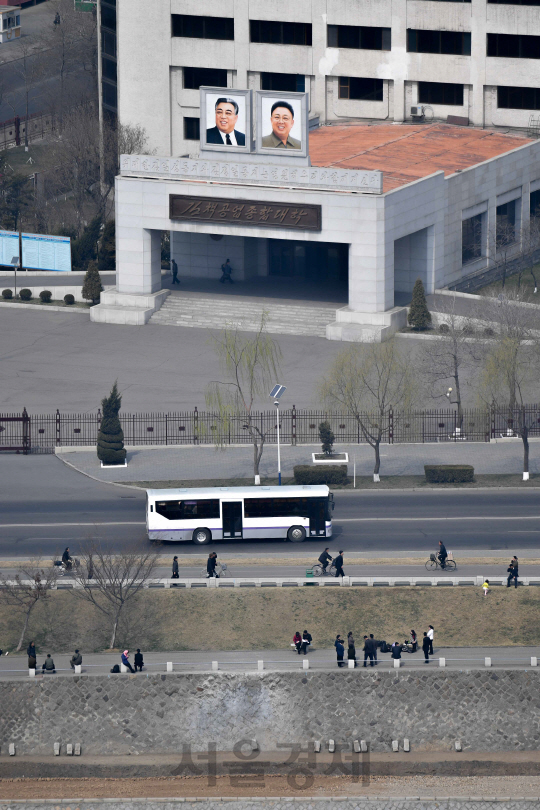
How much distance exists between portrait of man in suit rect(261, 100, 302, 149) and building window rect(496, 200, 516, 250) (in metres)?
17.8

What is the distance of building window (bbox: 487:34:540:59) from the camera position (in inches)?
4476

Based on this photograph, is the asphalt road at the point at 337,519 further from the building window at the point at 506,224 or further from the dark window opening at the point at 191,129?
the dark window opening at the point at 191,129

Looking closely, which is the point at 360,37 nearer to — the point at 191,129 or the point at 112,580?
the point at 191,129

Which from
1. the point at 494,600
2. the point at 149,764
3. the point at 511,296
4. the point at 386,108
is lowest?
the point at 149,764

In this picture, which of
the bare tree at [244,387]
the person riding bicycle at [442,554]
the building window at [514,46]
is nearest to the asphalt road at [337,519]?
the person riding bicycle at [442,554]

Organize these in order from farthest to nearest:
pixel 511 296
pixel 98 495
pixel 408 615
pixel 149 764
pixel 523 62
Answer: pixel 523 62, pixel 511 296, pixel 98 495, pixel 408 615, pixel 149 764

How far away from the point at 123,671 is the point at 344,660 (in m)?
7.88

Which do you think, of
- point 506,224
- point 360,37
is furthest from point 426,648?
point 360,37

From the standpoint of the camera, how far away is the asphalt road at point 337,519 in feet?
233

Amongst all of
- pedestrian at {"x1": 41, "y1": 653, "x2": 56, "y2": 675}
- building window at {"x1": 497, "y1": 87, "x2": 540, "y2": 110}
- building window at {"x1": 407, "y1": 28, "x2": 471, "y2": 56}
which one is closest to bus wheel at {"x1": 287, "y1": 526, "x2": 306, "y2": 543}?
pedestrian at {"x1": 41, "y1": 653, "x2": 56, "y2": 675}

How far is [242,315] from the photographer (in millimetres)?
100812

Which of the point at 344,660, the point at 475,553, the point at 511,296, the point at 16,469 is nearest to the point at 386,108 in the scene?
the point at 511,296

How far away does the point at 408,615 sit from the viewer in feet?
216

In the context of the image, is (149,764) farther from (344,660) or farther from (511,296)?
(511,296)
